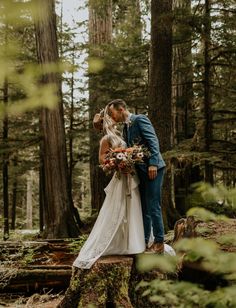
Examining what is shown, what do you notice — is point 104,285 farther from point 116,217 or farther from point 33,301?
point 33,301

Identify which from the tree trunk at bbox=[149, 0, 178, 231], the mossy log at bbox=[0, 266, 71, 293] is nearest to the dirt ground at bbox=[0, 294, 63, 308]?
the mossy log at bbox=[0, 266, 71, 293]

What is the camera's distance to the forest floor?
6.80 metres

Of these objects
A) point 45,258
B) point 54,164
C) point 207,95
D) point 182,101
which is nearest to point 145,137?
point 45,258

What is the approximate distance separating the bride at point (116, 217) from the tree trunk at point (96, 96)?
6.85 m

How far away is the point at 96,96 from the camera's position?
549 inches

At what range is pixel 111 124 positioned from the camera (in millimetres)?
5516

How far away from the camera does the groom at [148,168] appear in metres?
5.35

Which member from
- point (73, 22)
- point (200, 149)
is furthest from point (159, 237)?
point (73, 22)

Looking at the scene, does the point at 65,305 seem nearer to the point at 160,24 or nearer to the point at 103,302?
the point at 103,302

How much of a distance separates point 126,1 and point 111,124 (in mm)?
14539

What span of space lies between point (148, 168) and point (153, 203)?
17.0 inches

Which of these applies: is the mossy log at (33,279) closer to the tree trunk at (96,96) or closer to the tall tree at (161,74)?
the tall tree at (161,74)

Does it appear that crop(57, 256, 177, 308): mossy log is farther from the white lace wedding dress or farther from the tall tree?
the tall tree

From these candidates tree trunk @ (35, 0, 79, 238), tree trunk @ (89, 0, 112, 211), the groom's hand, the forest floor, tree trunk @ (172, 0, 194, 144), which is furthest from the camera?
tree trunk @ (172, 0, 194, 144)
